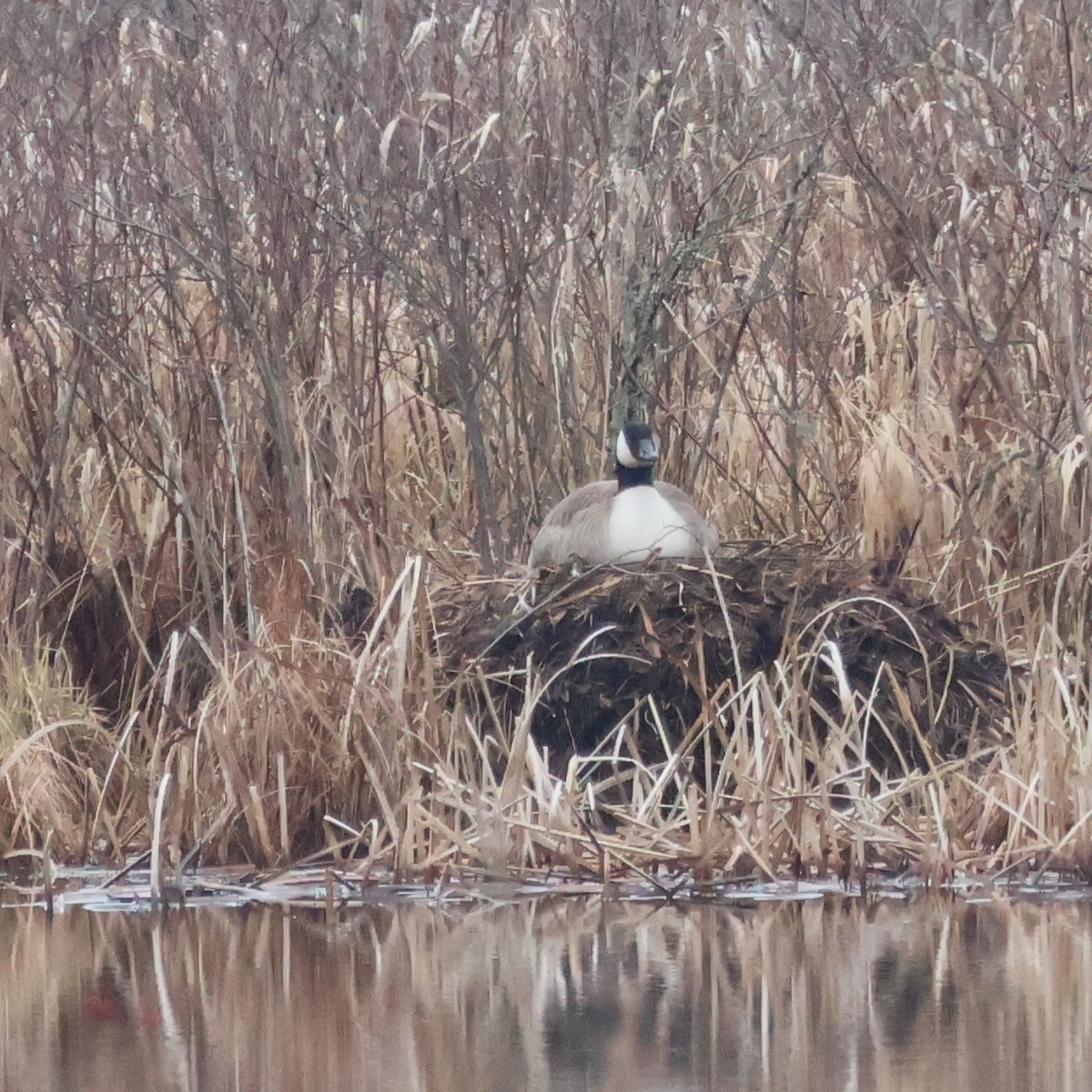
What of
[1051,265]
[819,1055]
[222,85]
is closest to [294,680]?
[222,85]

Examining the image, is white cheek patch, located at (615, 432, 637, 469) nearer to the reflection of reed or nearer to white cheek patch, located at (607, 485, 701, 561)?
white cheek patch, located at (607, 485, 701, 561)

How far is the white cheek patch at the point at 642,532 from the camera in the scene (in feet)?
23.6

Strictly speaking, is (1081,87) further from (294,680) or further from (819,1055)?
(819,1055)

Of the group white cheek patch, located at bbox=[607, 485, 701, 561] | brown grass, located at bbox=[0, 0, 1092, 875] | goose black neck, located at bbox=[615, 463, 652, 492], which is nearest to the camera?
brown grass, located at bbox=[0, 0, 1092, 875]

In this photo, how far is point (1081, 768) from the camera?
6.22 metres

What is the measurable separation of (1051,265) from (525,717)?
2.83 meters

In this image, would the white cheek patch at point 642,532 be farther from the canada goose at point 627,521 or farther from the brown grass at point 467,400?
the brown grass at point 467,400

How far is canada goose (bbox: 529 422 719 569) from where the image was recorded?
720 centimetres

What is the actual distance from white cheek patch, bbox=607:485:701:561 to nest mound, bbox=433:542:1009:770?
0.07 meters

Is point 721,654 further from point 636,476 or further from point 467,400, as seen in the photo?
point 467,400

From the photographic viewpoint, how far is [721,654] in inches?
271

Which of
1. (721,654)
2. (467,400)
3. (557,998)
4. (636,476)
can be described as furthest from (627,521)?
(557,998)

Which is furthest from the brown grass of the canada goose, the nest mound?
the canada goose

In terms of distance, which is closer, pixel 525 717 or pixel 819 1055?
pixel 819 1055
